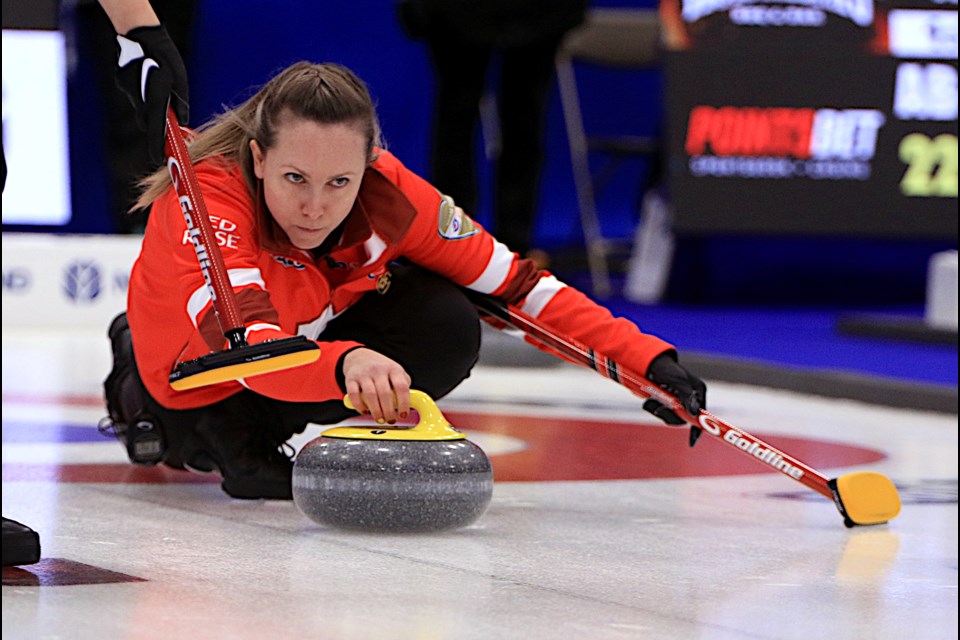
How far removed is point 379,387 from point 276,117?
48 centimetres

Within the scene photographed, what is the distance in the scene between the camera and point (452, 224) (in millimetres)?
2768

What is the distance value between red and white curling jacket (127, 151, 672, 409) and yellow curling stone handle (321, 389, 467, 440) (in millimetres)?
59

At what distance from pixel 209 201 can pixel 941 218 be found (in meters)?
4.31

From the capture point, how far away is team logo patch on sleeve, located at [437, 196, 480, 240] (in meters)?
2.75

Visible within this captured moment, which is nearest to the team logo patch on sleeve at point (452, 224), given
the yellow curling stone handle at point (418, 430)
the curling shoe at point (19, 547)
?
the yellow curling stone handle at point (418, 430)

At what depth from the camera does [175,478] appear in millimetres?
2855

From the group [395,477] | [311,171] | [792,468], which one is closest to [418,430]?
[395,477]

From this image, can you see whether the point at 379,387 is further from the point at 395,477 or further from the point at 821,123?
the point at 821,123

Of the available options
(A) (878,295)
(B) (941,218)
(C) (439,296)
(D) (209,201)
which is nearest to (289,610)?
(D) (209,201)

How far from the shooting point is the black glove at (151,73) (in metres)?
2.15

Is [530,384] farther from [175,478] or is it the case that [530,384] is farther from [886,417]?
[175,478]

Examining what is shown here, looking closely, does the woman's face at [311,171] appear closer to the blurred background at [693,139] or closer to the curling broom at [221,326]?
the curling broom at [221,326]

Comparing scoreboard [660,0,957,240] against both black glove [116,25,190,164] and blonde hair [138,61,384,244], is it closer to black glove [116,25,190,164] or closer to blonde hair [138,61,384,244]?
blonde hair [138,61,384,244]

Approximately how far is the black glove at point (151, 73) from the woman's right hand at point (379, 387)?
398 millimetres
